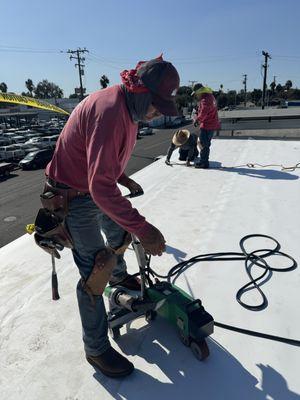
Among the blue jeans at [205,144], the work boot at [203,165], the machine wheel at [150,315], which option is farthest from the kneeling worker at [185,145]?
the machine wheel at [150,315]

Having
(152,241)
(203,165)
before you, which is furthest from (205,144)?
(152,241)

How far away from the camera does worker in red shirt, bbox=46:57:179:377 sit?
1.60m

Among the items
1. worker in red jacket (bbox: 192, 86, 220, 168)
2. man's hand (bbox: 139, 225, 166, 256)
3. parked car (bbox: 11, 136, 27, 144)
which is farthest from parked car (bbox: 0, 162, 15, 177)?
man's hand (bbox: 139, 225, 166, 256)

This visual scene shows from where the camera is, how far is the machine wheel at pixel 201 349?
198 cm

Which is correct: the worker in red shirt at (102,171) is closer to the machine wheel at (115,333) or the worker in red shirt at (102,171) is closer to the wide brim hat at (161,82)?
the wide brim hat at (161,82)

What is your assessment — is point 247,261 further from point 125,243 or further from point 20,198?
point 20,198

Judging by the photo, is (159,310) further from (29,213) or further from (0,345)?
(29,213)

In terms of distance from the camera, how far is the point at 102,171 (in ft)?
5.15

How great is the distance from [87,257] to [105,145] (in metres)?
0.73

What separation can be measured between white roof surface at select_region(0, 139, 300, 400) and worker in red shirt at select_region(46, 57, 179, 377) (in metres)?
0.18

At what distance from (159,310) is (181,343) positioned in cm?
25

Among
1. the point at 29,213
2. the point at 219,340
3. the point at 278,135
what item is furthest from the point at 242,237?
the point at 29,213

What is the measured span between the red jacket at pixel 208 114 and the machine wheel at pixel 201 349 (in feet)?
18.3

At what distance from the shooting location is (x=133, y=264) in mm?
3086
